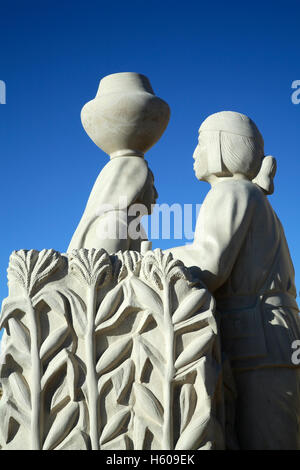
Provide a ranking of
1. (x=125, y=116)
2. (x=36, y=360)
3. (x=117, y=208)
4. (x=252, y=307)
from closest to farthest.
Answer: (x=36, y=360)
(x=252, y=307)
(x=117, y=208)
(x=125, y=116)

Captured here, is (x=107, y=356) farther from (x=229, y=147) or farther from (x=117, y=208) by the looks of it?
(x=229, y=147)

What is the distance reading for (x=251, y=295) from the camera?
13.6 ft

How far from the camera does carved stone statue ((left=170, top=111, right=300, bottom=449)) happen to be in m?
3.98

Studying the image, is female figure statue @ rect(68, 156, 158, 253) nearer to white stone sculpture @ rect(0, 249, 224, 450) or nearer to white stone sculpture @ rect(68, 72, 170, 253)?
white stone sculpture @ rect(68, 72, 170, 253)

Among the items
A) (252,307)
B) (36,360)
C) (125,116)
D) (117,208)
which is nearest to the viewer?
(36,360)

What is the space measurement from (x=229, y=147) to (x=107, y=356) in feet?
5.67

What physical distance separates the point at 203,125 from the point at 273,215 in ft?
2.76

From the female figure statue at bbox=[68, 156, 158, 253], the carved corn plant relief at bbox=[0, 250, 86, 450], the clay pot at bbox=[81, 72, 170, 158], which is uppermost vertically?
the clay pot at bbox=[81, 72, 170, 158]

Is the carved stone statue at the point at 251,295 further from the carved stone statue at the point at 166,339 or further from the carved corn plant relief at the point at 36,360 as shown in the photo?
the carved corn plant relief at the point at 36,360

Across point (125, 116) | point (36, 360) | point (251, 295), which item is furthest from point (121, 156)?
point (36, 360)

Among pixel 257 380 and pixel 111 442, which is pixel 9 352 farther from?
pixel 257 380

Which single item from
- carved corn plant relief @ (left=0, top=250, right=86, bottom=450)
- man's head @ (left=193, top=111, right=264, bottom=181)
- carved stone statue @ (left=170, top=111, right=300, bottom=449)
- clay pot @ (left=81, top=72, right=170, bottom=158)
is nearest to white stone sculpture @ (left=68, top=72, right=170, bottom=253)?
clay pot @ (left=81, top=72, right=170, bottom=158)

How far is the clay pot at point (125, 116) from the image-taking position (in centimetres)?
510
